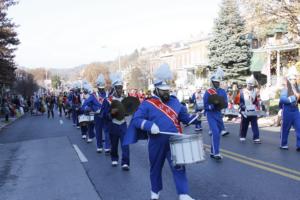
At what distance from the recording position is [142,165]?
10.6 metres

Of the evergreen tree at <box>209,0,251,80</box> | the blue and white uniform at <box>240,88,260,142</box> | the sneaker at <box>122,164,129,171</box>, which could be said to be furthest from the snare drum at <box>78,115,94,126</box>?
the evergreen tree at <box>209,0,251,80</box>

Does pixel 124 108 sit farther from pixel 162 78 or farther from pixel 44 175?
pixel 162 78

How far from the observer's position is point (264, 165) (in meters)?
9.75

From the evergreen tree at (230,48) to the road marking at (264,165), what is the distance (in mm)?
34707

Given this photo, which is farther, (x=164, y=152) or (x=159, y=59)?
(x=159, y=59)

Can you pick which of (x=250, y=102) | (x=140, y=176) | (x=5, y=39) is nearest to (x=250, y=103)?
(x=250, y=102)

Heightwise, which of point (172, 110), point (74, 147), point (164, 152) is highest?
point (172, 110)

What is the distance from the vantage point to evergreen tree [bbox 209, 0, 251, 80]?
150 ft

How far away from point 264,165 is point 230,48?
3671 cm

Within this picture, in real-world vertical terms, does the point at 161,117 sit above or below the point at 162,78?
below

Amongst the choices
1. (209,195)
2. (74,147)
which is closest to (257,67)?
(74,147)

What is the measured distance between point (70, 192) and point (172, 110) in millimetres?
2667

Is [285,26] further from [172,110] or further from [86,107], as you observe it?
[172,110]

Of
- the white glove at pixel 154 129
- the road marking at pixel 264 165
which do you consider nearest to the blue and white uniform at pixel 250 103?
the road marking at pixel 264 165
